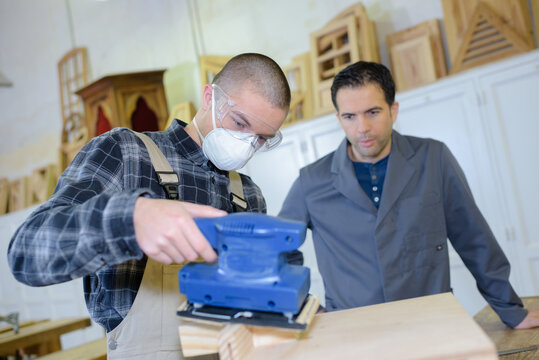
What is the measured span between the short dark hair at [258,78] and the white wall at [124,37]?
2568 mm

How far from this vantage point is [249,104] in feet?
5.01

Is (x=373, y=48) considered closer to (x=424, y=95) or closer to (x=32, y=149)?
(x=424, y=95)

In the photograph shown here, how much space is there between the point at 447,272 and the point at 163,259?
4.93 ft

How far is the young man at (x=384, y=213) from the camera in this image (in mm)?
1943

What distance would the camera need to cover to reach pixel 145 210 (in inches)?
32.8

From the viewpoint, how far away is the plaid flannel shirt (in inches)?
33.4

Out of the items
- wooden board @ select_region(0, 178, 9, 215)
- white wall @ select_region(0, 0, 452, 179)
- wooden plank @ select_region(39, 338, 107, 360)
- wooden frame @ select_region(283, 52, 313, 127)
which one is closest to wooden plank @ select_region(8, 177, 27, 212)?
wooden board @ select_region(0, 178, 9, 215)

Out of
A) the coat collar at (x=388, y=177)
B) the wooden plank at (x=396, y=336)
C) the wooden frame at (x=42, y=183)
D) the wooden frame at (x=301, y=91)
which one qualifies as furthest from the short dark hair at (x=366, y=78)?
the wooden frame at (x=42, y=183)

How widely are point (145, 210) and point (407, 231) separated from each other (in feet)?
4.61

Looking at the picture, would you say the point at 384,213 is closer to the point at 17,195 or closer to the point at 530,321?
the point at 530,321

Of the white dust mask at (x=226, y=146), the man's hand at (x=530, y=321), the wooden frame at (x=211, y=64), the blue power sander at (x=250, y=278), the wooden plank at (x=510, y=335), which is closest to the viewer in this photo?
the blue power sander at (x=250, y=278)

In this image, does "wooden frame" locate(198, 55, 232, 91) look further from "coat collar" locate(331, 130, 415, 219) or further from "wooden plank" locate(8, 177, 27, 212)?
"wooden plank" locate(8, 177, 27, 212)

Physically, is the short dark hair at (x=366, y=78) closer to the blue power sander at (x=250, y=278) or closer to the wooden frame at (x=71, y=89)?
the blue power sander at (x=250, y=278)

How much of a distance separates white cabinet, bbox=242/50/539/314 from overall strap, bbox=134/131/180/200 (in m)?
2.42
